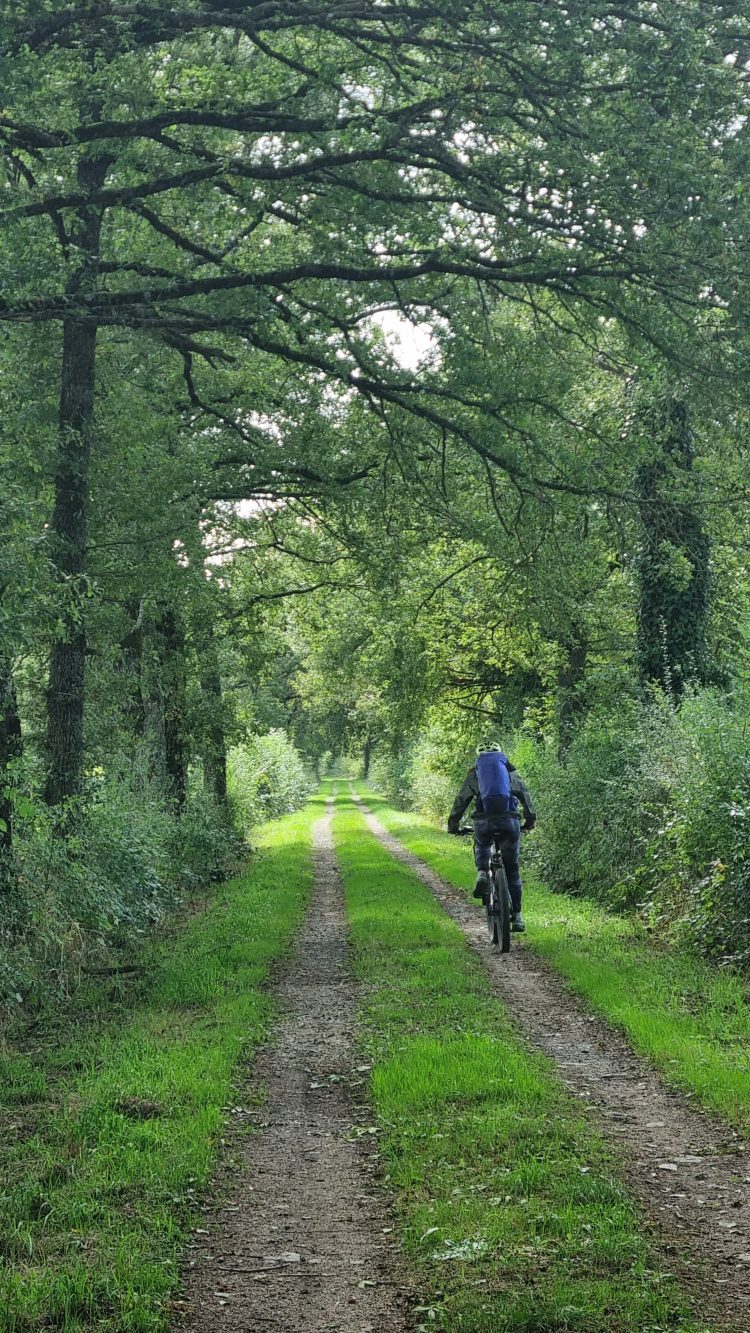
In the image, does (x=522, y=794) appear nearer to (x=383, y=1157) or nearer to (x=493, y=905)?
(x=493, y=905)

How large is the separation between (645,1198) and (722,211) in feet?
24.2

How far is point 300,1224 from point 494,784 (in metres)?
7.62

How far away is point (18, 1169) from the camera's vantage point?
5840 mm

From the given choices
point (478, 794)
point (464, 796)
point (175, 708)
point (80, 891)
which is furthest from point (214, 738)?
point (80, 891)

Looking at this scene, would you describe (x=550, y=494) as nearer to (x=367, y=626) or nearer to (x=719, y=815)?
(x=719, y=815)

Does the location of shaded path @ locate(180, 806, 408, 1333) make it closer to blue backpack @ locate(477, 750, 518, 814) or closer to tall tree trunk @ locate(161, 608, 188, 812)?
blue backpack @ locate(477, 750, 518, 814)

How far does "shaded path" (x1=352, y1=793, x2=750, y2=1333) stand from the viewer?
4555 mm

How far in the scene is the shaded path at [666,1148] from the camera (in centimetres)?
455

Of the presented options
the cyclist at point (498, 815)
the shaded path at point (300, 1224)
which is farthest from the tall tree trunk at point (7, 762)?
the cyclist at point (498, 815)

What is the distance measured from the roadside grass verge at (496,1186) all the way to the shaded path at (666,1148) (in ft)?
0.50

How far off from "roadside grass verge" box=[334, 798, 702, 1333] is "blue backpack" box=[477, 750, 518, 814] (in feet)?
9.76

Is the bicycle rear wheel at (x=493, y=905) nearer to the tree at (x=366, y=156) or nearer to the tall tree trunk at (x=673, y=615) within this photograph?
the tree at (x=366, y=156)

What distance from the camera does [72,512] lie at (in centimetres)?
1255

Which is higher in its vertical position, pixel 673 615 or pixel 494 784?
pixel 673 615
